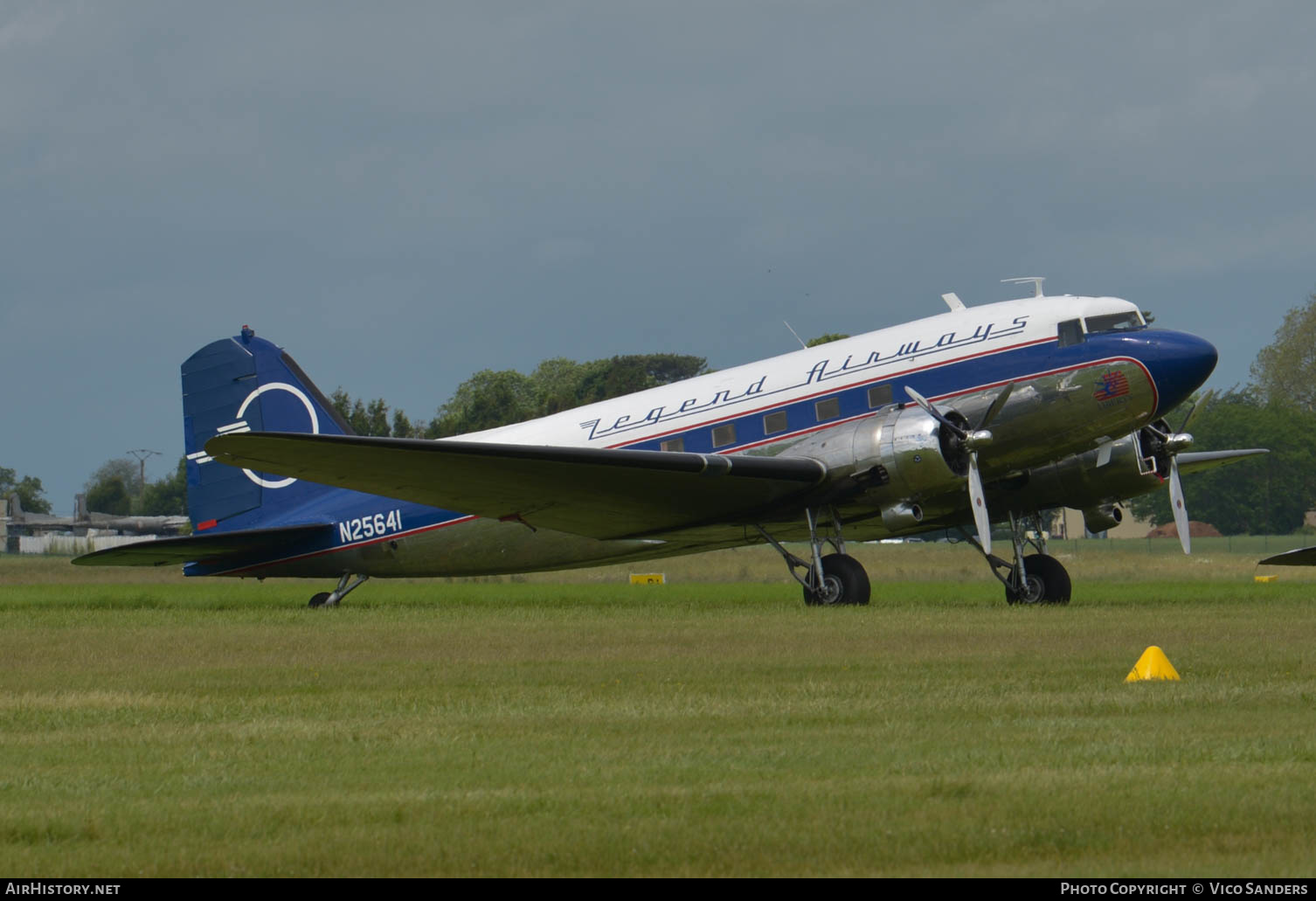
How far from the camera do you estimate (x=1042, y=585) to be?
77.4ft

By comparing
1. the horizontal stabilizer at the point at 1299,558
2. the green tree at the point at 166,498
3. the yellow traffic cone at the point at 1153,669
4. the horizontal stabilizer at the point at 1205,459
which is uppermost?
the green tree at the point at 166,498

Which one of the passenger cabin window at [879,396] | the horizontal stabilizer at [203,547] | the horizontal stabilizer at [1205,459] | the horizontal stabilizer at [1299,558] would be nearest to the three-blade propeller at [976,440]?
the passenger cabin window at [879,396]

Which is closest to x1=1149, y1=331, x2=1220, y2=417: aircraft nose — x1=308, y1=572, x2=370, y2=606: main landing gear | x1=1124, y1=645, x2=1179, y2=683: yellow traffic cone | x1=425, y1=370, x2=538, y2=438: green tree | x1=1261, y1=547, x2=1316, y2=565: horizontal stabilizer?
x1=1261, y1=547, x2=1316, y2=565: horizontal stabilizer

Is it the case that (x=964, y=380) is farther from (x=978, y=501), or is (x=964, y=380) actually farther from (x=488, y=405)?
(x=488, y=405)

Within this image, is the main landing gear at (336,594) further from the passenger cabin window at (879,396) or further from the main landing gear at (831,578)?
the passenger cabin window at (879,396)

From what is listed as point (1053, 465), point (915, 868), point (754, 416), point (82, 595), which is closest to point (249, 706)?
point (915, 868)

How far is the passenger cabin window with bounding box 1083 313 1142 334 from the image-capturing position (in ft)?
69.9

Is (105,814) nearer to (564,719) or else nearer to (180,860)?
(180,860)

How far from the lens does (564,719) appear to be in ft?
33.4

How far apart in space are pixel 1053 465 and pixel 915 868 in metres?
18.7

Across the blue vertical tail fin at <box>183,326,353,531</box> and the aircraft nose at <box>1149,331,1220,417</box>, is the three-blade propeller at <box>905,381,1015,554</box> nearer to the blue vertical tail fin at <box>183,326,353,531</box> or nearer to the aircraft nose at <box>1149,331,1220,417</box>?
the aircraft nose at <box>1149,331,1220,417</box>

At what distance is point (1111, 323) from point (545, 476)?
335 inches

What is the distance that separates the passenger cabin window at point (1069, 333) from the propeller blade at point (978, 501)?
207 cm

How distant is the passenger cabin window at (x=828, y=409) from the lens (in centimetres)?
2252
